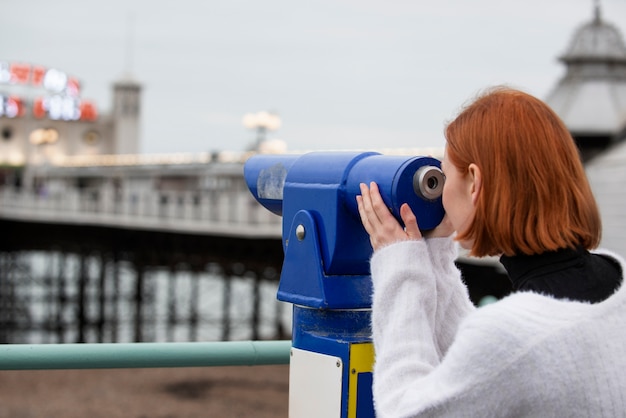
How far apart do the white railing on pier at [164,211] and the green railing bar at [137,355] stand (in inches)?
818

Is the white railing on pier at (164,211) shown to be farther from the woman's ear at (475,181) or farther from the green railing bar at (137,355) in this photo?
the woman's ear at (475,181)

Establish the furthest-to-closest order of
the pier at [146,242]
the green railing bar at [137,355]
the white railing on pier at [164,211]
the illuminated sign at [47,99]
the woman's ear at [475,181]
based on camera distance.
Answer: the illuminated sign at [47,99], the pier at [146,242], the white railing on pier at [164,211], the green railing bar at [137,355], the woman's ear at [475,181]

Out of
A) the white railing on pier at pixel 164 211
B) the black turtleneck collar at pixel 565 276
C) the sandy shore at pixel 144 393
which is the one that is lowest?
the sandy shore at pixel 144 393

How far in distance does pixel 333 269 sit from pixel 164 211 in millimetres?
27265

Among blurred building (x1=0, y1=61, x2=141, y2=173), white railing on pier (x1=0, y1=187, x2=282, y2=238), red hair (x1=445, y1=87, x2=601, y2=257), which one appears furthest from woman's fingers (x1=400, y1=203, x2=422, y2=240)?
blurred building (x1=0, y1=61, x2=141, y2=173)

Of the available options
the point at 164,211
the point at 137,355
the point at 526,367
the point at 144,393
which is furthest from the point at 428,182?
the point at 164,211

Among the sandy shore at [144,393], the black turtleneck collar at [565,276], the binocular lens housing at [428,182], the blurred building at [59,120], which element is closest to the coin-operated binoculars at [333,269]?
the binocular lens housing at [428,182]

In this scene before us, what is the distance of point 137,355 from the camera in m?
2.56

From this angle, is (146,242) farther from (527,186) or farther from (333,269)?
(527,186)

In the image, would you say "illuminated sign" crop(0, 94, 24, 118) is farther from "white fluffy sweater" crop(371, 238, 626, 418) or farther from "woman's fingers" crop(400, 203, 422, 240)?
"white fluffy sweater" crop(371, 238, 626, 418)

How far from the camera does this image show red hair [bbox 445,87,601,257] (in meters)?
1.64

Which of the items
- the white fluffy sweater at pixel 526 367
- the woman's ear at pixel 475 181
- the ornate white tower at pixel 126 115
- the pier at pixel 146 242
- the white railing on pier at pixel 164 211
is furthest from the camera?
the ornate white tower at pixel 126 115

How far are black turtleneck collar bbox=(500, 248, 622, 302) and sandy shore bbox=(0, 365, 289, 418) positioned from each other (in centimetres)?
1286

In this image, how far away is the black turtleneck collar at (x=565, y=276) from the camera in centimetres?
164
